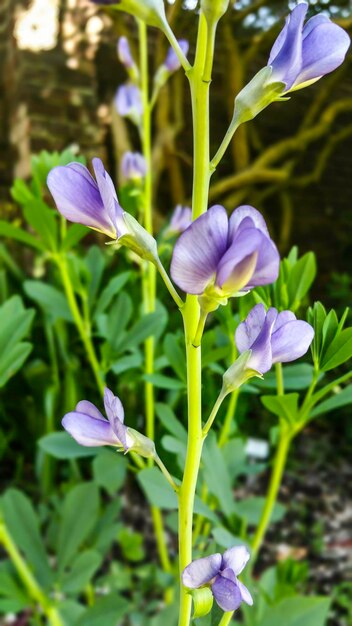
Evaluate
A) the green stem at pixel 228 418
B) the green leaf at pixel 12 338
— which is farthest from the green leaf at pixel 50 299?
the green stem at pixel 228 418

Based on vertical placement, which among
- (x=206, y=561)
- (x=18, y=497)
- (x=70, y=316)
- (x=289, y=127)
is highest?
(x=206, y=561)

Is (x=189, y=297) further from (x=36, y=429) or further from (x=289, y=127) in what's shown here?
(x=289, y=127)

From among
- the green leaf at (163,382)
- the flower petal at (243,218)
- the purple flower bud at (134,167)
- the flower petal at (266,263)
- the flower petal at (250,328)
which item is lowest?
the green leaf at (163,382)

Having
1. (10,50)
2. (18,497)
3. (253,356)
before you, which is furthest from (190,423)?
(10,50)

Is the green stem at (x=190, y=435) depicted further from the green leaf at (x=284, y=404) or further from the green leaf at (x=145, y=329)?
the green leaf at (x=145, y=329)

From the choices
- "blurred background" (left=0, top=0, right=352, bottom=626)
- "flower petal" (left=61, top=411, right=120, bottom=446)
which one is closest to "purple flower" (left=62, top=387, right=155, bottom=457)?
"flower petal" (left=61, top=411, right=120, bottom=446)

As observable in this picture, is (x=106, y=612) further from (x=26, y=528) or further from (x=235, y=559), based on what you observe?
(x=235, y=559)

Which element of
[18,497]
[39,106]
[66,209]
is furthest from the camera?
[39,106]

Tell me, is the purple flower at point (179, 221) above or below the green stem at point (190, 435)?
below
